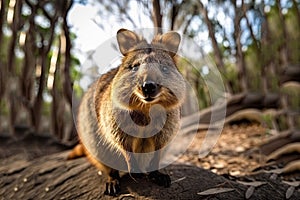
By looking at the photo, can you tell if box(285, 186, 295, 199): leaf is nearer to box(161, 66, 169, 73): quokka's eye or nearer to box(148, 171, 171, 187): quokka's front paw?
box(148, 171, 171, 187): quokka's front paw

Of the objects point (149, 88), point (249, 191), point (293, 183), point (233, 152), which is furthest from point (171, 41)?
point (233, 152)

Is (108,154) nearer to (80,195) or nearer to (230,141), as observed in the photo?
(80,195)

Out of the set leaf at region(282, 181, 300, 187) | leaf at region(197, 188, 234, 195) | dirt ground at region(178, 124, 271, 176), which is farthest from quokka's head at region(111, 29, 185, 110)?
dirt ground at region(178, 124, 271, 176)

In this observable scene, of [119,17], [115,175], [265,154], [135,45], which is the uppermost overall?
[119,17]

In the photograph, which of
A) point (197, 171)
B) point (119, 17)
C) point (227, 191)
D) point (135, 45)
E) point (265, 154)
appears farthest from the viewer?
point (119, 17)

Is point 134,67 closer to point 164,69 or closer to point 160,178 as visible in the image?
point 164,69

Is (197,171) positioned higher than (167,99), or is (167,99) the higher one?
(167,99)

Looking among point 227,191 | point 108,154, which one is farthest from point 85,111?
point 227,191
